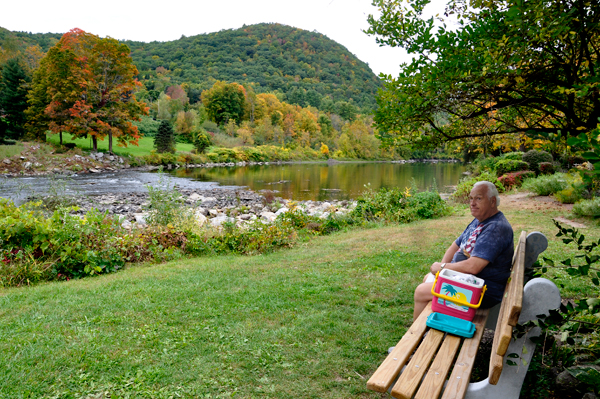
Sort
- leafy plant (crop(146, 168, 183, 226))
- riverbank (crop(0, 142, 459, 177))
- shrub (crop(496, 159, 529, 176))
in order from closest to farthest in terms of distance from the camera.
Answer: leafy plant (crop(146, 168, 183, 226)), shrub (crop(496, 159, 529, 176)), riverbank (crop(0, 142, 459, 177))

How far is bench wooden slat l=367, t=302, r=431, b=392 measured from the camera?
187 centimetres

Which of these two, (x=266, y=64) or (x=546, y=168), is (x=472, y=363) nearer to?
(x=546, y=168)

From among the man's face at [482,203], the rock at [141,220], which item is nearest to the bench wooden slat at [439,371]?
the man's face at [482,203]

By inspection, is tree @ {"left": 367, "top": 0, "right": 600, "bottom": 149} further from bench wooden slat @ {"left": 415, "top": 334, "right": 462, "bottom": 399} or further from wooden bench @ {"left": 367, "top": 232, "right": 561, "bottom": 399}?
bench wooden slat @ {"left": 415, "top": 334, "right": 462, "bottom": 399}

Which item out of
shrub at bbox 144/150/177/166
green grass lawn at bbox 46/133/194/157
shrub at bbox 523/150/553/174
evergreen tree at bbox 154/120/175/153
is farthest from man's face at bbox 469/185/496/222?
evergreen tree at bbox 154/120/175/153

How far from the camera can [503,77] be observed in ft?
10.3

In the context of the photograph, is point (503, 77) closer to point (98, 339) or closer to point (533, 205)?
point (98, 339)

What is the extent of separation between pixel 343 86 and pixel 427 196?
106 metres

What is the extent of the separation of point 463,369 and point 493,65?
7.63 ft

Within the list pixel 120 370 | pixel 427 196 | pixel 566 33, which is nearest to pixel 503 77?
pixel 566 33

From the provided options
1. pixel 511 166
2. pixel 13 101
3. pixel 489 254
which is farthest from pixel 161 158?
pixel 489 254

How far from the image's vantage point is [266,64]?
122750 mm

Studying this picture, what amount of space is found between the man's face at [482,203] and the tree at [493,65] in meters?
0.63

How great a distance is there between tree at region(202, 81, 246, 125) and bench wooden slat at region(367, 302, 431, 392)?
6942 centimetres
